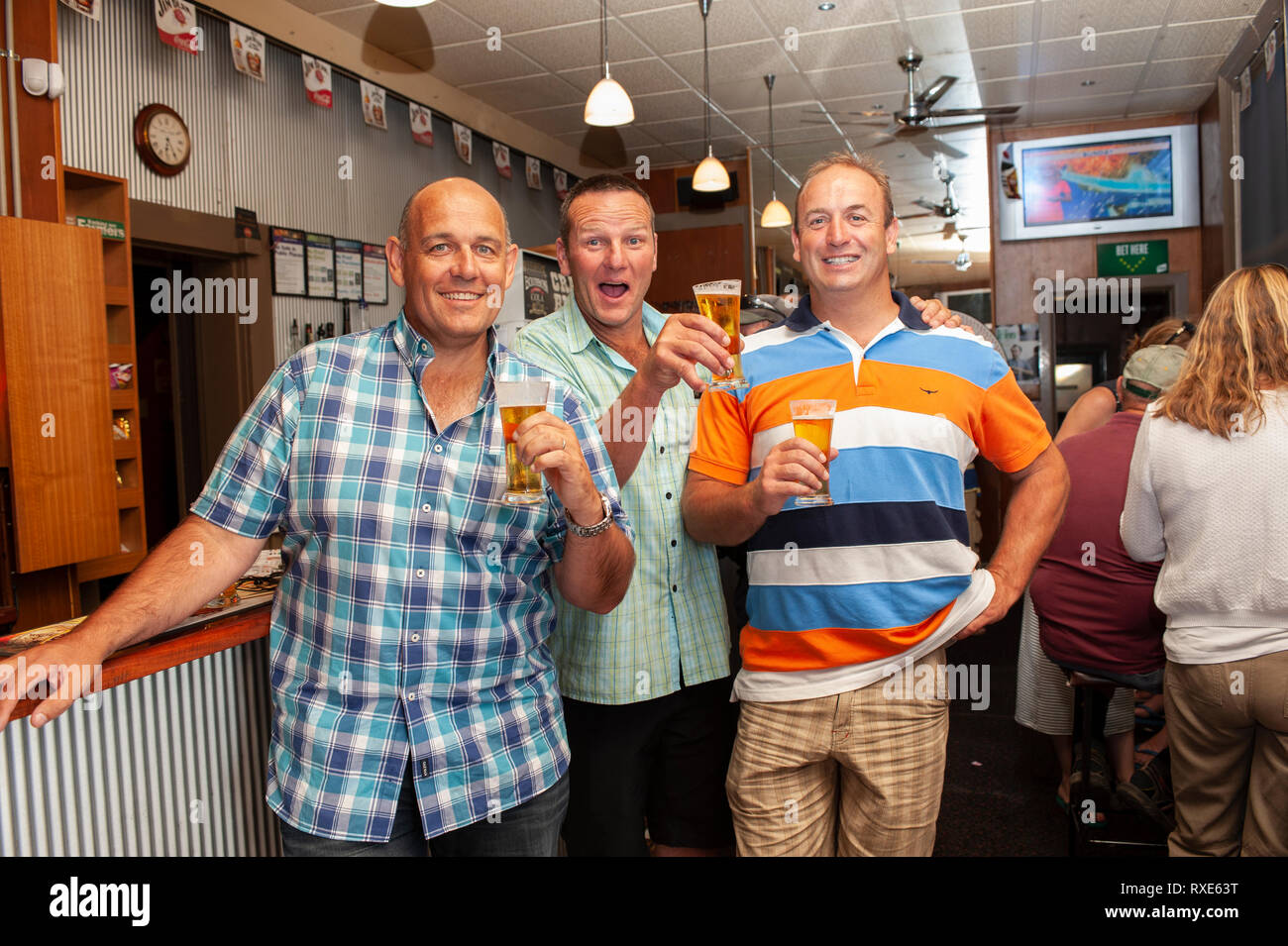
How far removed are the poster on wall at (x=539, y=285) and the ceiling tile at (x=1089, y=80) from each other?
4295 mm

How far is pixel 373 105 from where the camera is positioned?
6527mm

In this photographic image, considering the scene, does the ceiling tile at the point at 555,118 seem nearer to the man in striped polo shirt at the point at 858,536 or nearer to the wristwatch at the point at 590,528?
the man in striped polo shirt at the point at 858,536

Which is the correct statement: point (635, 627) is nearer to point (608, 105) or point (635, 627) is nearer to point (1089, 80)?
point (608, 105)

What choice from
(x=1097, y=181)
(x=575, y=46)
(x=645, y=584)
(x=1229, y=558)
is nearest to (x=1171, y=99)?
(x=1097, y=181)

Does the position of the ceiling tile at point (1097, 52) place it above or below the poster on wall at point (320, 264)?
above

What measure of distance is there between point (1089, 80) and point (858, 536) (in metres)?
7.14

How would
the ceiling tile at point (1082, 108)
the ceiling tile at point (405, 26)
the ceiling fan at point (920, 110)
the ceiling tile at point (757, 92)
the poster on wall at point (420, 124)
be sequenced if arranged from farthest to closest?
the ceiling tile at point (1082, 108) → the ceiling tile at point (757, 92) → the poster on wall at point (420, 124) → the ceiling fan at point (920, 110) → the ceiling tile at point (405, 26)

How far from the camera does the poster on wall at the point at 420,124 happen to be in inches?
273

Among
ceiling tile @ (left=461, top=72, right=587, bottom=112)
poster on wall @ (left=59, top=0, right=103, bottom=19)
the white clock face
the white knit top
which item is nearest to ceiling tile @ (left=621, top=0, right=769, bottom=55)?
ceiling tile @ (left=461, top=72, right=587, bottom=112)

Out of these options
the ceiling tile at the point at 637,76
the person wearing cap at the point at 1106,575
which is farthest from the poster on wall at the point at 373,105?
the person wearing cap at the point at 1106,575

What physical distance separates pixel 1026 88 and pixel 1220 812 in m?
6.70
